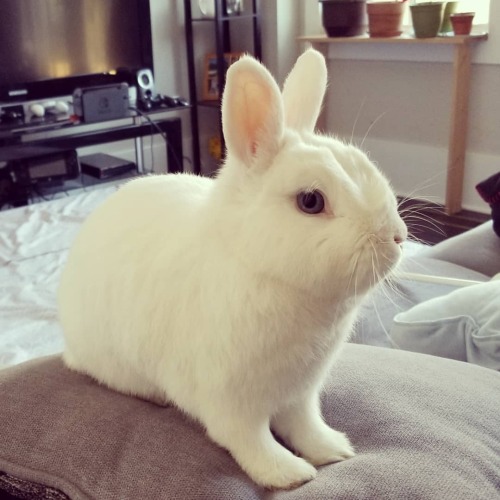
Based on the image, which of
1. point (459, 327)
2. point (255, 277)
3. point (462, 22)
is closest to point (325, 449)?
point (255, 277)

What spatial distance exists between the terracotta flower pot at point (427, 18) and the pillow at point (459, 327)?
2215 mm

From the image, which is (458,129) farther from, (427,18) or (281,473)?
(281,473)

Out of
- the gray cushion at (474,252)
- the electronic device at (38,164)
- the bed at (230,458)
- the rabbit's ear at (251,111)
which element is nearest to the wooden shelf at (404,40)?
the electronic device at (38,164)

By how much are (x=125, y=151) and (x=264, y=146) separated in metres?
3.30

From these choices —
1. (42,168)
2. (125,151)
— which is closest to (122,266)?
(42,168)

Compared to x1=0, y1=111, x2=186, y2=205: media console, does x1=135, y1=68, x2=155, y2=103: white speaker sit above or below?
above

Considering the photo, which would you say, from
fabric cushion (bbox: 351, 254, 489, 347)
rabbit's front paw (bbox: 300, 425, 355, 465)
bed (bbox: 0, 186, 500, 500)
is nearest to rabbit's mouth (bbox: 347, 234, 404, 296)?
bed (bbox: 0, 186, 500, 500)

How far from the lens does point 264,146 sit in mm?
697

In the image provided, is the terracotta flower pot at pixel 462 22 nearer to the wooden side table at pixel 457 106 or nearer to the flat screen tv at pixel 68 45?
the wooden side table at pixel 457 106

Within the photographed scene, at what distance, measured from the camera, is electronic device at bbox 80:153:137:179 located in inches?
129

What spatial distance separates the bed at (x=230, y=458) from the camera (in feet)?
2.34

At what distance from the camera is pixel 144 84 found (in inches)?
139

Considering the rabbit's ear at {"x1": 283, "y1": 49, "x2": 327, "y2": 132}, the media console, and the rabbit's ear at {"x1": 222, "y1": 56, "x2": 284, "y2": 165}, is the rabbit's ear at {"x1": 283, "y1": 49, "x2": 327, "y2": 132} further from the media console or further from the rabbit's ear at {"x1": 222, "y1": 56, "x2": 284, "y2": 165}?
the media console

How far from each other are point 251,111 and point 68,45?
9.78 feet
